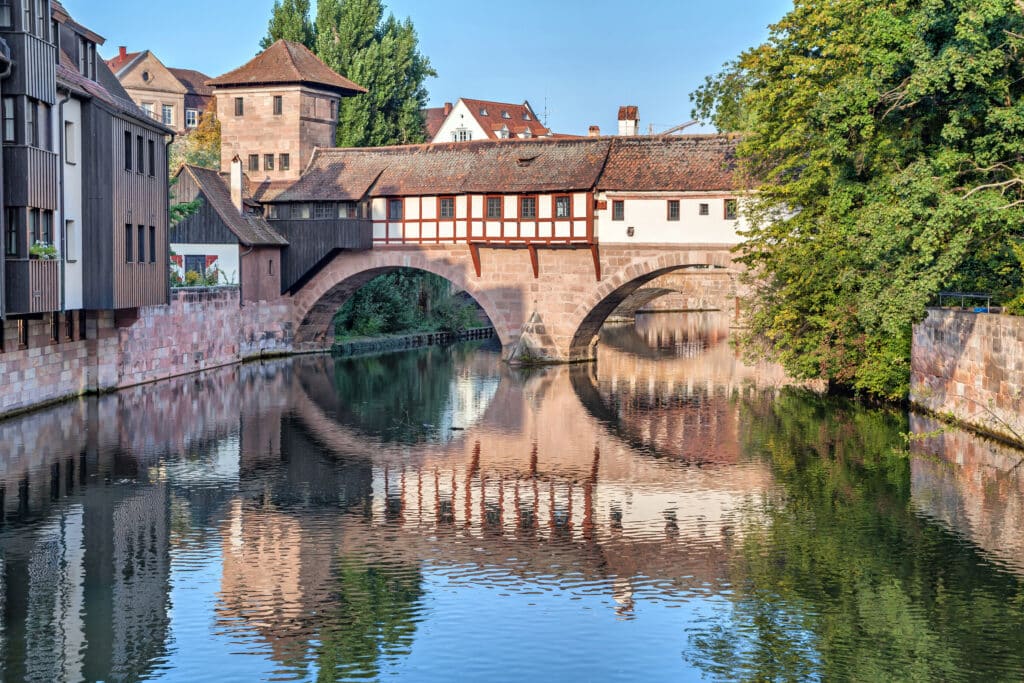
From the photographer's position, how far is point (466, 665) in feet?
43.8

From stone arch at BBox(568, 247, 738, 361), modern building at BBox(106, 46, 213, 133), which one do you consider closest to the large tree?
stone arch at BBox(568, 247, 738, 361)

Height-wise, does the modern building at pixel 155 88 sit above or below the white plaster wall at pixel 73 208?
above

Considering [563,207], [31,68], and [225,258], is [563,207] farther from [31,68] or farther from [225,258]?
[31,68]

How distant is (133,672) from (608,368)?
104 feet

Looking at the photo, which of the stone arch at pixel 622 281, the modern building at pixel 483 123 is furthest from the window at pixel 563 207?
the modern building at pixel 483 123

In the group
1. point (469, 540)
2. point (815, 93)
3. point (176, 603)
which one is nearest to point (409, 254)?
point (815, 93)

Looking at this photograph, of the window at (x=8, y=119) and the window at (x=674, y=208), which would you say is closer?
the window at (x=8, y=119)

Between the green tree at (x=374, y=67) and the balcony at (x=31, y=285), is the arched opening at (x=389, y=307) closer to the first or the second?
the green tree at (x=374, y=67)

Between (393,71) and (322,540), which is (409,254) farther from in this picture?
(322,540)

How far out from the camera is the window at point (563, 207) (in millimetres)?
42344

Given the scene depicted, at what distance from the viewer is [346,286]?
4816 centimetres

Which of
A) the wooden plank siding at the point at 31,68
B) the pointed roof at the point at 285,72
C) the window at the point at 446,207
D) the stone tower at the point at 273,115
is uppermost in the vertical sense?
the pointed roof at the point at 285,72

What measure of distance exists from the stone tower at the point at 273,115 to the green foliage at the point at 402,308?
6161 mm

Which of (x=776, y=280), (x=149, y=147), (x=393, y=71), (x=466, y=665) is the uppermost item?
(x=393, y=71)
